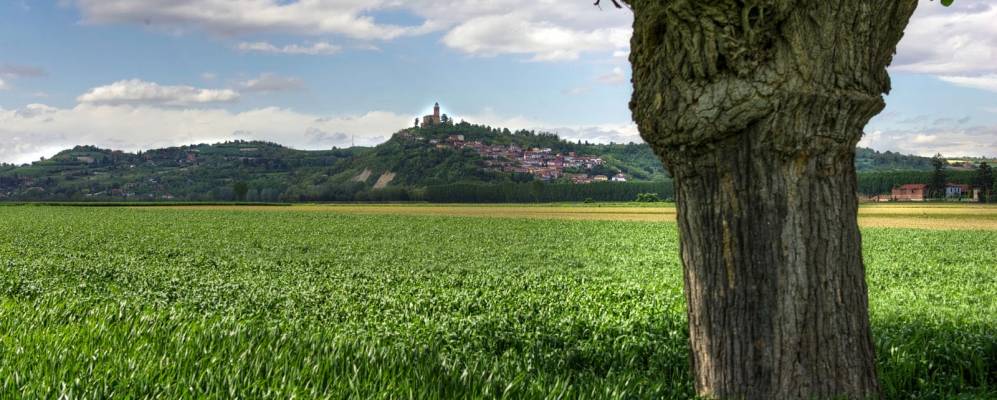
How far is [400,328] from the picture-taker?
8.38 m

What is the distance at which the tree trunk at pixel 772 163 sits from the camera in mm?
4473

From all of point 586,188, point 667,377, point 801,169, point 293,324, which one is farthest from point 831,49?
point 586,188

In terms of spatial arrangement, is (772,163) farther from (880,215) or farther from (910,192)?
(910,192)

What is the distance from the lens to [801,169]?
4551mm

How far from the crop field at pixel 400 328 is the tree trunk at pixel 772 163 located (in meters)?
0.89

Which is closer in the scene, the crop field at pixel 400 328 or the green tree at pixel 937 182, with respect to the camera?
the crop field at pixel 400 328

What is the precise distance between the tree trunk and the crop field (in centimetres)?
89

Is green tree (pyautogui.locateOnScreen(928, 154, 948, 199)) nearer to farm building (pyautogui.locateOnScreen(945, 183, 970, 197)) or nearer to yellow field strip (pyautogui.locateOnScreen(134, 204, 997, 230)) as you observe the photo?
farm building (pyautogui.locateOnScreen(945, 183, 970, 197))

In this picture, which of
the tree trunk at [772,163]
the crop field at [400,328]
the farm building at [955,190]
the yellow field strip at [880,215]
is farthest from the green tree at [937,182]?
the tree trunk at [772,163]

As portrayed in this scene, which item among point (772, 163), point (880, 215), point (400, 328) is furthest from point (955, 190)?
point (772, 163)

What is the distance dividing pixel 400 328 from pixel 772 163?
5156 millimetres

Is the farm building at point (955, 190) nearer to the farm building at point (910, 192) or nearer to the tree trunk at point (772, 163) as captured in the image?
the farm building at point (910, 192)

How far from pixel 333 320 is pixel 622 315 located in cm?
381

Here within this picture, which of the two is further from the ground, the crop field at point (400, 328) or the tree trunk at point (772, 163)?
the tree trunk at point (772, 163)
